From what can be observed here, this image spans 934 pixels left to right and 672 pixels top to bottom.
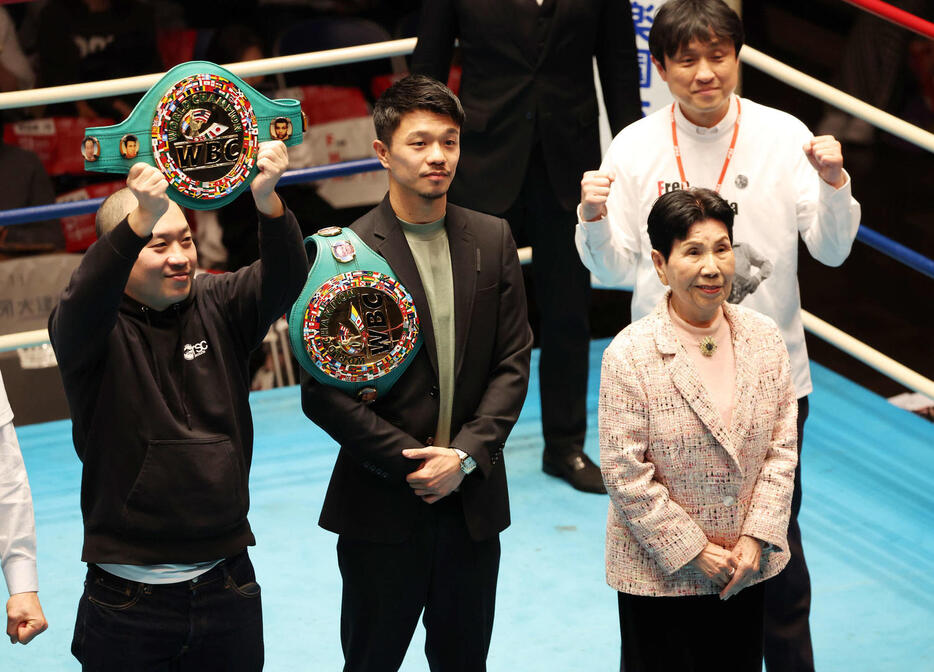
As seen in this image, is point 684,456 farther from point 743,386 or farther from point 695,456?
point 743,386

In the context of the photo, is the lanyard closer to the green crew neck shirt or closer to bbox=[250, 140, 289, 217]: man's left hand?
the green crew neck shirt

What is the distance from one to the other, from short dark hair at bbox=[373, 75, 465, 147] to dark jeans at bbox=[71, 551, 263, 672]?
0.73 meters

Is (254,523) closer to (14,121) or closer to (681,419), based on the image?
(681,419)

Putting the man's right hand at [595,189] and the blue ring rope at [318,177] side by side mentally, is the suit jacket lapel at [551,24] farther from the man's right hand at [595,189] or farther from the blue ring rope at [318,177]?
the man's right hand at [595,189]

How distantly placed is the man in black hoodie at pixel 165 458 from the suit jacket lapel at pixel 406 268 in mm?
221

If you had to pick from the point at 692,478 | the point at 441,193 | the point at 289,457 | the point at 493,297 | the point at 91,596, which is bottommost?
the point at 289,457

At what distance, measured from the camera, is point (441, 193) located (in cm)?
223

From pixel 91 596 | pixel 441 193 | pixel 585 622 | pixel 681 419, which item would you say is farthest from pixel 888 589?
pixel 91 596

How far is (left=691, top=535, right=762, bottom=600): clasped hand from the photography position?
2.11 meters

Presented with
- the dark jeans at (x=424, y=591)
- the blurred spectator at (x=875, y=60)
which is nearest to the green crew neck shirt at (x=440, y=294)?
the dark jeans at (x=424, y=591)

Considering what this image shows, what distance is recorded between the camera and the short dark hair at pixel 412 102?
221 cm

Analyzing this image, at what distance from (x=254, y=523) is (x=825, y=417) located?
5.16 feet

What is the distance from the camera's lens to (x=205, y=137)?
1.98 meters

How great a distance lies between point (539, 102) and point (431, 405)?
1.24m
